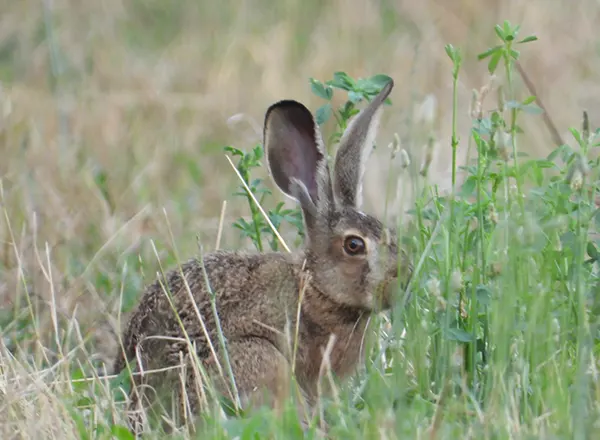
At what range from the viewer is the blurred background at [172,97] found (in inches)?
265

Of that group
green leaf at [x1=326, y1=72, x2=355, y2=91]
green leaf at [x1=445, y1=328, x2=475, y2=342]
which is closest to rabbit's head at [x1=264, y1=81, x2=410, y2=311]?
green leaf at [x1=326, y1=72, x2=355, y2=91]

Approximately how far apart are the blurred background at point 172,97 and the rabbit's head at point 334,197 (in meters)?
0.76

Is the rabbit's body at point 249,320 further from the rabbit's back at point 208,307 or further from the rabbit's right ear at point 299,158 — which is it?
the rabbit's right ear at point 299,158

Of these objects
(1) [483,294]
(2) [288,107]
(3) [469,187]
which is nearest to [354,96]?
(2) [288,107]

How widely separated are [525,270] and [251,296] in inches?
50.9

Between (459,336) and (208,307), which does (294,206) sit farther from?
(459,336)

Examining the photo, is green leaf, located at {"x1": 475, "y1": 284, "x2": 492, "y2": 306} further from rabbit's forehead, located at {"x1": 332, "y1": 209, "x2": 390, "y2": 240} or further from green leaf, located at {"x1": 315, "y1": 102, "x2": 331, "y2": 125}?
green leaf, located at {"x1": 315, "y1": 102, "x2": 331, "y2": 125}

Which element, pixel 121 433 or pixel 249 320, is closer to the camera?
pixel 121 433

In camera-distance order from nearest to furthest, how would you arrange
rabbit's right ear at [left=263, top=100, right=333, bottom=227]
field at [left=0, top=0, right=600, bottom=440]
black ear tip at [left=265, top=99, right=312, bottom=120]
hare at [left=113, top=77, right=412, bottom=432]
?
field at [left=0, top=0, right=600, bottom=440], hare at [left=113, top=77, right=412, bottom=432], black ear tip at [left=265, top=99, right=312, bottom=120], rabbit's right ear at [left=263, top=100, right=333, bottom=227]

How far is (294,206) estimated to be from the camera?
7617 mm

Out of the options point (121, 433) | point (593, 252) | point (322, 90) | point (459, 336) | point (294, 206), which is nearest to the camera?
point (121, 433)

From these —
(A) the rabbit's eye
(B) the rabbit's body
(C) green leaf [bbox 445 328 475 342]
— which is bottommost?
(B) the rabbit's body

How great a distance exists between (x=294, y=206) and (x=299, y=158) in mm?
1857

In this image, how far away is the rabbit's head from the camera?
5.55 m
